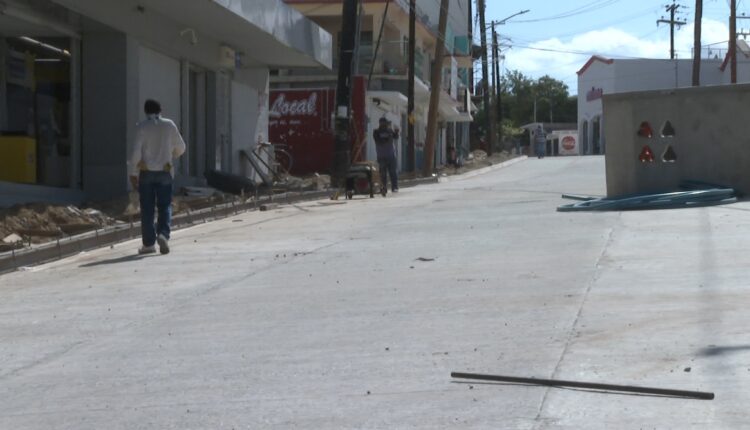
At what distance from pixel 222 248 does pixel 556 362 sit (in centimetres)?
772

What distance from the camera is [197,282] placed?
36.3 feet

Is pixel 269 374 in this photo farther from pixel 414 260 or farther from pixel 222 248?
pixel 222 248

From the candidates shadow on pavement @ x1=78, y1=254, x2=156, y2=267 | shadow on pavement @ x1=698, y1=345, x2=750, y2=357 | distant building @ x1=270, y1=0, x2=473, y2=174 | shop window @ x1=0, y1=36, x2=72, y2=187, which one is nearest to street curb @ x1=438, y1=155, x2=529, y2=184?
distant building @ x1=270, y1=0, x2=473, y2=174

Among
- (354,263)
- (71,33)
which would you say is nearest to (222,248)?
(354,263)

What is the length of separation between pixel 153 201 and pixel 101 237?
5.12 ft

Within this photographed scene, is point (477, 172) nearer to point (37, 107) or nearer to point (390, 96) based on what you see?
point (390, 96)

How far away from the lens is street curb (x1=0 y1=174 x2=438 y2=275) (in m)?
12.7

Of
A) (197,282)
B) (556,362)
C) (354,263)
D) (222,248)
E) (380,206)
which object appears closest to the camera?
(556,362)

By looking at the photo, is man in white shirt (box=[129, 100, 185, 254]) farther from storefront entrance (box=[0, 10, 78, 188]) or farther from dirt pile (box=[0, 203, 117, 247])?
storefront entrance (box=[0, 10, 78, 188])

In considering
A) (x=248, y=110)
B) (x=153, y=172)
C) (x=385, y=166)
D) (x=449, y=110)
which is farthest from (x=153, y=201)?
(x=449, y=110)

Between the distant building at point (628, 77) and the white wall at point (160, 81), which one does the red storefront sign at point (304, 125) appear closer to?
the white wall at point (160, 81)

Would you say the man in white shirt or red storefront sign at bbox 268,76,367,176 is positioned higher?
red storefront sign at bbox 268,76,367,176

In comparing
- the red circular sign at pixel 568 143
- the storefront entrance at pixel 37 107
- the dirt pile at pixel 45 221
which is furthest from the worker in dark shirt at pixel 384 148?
the red circular sign at pixel 568 143

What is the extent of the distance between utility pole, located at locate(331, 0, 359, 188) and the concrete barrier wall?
9715 mm
